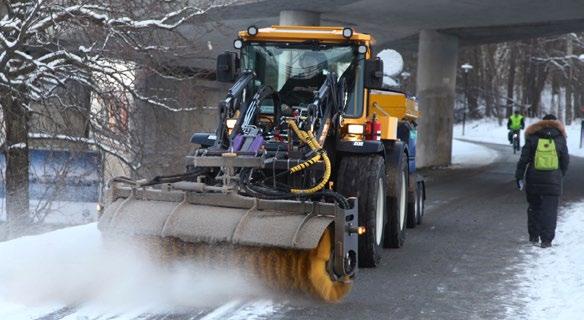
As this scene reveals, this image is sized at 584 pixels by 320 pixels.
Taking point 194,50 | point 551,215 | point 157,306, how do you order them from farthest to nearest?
point 194,50 → point 551,215 → point 157,306

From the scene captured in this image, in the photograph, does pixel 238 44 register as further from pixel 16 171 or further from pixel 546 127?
pixel 16 171

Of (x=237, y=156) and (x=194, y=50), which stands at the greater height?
(x=194, y=50)

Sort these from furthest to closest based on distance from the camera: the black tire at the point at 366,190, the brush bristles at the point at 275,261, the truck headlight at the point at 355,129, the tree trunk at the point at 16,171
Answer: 1. the tree trunk at the point at 16,171
2. the truck headlight at the point at 355,129
3. the black tire at the point at 366,190
4. the brush bristles at the point at 275,261

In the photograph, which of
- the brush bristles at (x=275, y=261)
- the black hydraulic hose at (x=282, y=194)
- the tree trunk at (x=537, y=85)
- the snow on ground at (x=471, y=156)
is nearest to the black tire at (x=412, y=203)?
the black hydraulic hose at (x=282, y=194)

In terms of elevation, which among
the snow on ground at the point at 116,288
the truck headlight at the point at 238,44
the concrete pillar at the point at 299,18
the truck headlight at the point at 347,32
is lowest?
the snow on ground at the point at 116,288

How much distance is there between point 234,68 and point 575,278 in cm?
420

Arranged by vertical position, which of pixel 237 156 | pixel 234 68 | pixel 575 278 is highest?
pixel 234 68

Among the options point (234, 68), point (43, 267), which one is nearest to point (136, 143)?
point (234, 68)

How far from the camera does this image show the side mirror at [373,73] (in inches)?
375

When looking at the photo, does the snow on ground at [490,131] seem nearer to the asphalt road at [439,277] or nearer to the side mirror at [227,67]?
the asphalt road at [439,277]

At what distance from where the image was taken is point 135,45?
17422mm

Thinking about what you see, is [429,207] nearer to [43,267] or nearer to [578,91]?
[43,267]

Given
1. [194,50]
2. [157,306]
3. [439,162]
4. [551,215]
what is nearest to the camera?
[157,306]

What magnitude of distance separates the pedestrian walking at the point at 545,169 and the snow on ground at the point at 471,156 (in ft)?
58.9
